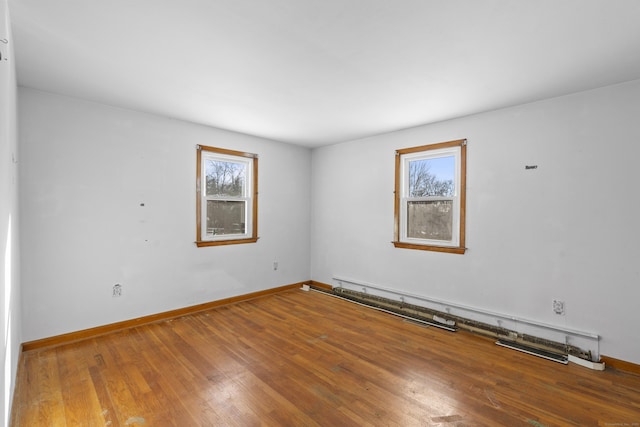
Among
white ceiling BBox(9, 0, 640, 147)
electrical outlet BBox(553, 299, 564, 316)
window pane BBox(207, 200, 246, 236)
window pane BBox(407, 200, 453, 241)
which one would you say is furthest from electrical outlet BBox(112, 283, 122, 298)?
electrical outlet BBox(553, 299, 564, 316)

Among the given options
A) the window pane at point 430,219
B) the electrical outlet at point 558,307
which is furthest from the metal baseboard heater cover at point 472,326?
the window pane at point 430,219

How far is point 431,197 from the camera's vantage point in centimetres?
392

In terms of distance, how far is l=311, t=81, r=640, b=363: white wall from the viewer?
2.62m

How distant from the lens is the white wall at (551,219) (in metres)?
2.62

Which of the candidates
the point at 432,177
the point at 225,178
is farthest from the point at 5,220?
the point at 432,177

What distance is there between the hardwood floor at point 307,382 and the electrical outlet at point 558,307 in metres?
0.50

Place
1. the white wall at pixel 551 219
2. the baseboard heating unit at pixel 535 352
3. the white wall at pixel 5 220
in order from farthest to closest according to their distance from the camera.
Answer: the baseboard heating unit at pixel 535 352, the white wall at pixel 551 219, the white wall at pixel 5 220

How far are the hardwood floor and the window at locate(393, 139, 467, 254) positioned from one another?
1.18 meters

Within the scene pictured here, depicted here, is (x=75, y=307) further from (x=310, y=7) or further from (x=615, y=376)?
(x=615, y=376)

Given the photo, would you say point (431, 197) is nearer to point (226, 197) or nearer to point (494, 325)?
point (494, 325)

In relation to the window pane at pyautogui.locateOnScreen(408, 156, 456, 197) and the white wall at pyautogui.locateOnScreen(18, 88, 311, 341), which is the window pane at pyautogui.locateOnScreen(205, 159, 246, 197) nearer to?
the white wall at pyautogui.locateOnScreen(18, 88, 311, 341)

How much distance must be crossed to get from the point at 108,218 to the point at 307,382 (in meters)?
2.80

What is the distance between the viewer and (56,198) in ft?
9.80

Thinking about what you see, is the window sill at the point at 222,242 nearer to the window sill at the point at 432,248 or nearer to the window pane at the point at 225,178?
the window pane at the point at 225,178
